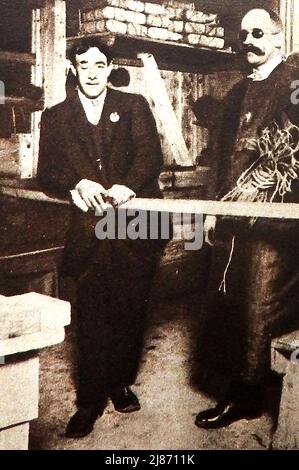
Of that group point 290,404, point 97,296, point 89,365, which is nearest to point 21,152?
point 97,296

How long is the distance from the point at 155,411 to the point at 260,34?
163cm

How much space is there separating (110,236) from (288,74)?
100cm

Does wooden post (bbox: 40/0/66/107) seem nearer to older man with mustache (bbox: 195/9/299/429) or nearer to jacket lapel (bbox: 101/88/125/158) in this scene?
jacket lapel (bbox: 101/88/125/158)

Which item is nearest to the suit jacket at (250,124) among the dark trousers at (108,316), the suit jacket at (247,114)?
the suit jacket at (247,114)

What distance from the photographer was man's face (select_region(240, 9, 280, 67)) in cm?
233

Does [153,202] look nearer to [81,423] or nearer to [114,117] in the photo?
[114,117]

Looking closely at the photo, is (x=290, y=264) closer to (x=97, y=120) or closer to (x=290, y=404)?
(x=290, y=404)

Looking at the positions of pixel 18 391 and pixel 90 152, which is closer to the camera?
pixel 18 391

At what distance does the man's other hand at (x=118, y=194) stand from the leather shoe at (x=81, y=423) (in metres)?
0.85

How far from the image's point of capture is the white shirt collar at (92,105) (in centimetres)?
227

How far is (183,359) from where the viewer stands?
247 cm

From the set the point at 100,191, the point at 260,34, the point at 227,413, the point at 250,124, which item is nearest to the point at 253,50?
the point at 260,34

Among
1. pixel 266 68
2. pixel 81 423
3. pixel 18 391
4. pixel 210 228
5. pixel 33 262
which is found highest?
pixel 266 68

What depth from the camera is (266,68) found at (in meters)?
2.35
